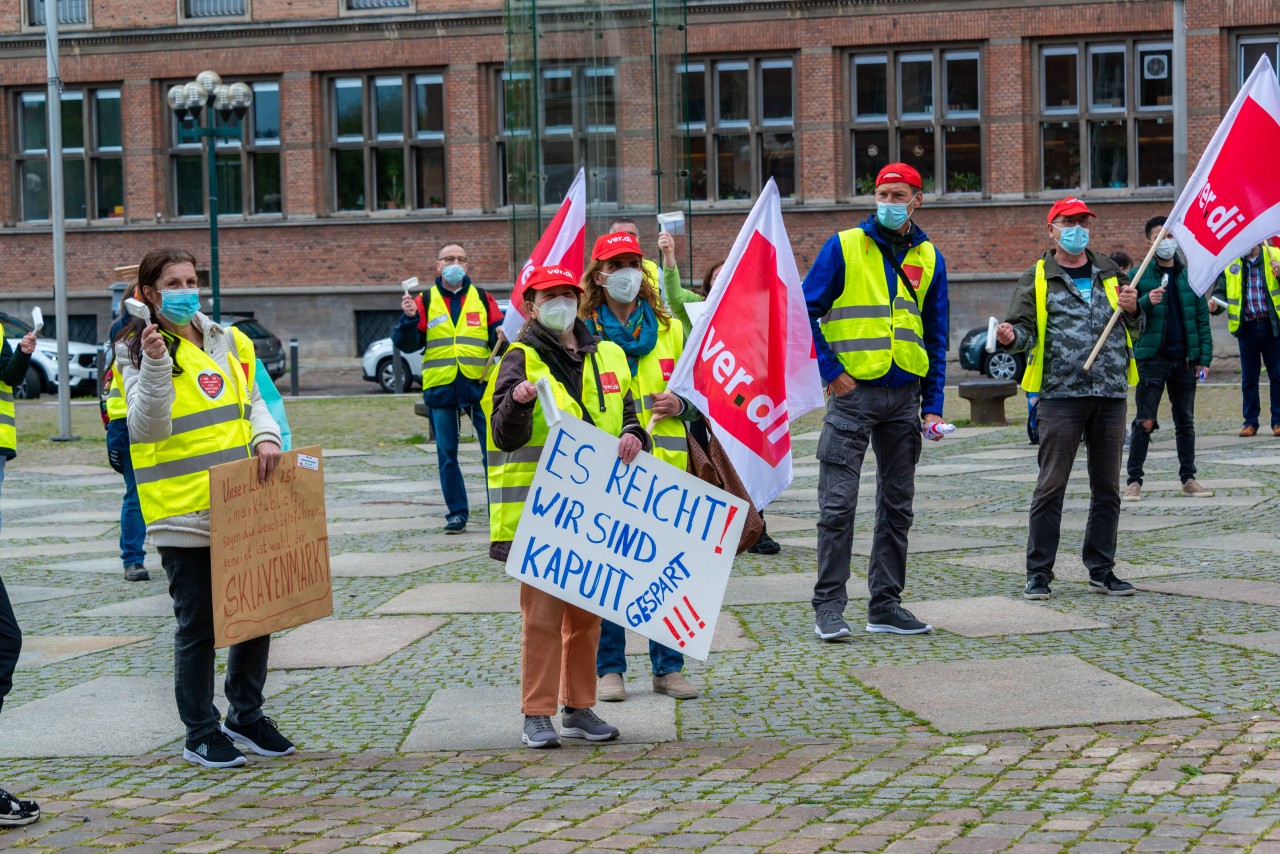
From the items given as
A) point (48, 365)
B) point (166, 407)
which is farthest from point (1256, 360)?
point (48, 365)

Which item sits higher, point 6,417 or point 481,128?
point 481,128

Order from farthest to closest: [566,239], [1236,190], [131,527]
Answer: [131,527], [566,239], [1236,190]

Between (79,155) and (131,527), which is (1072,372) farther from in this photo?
(79,155)

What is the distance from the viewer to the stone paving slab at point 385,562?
10.0 m

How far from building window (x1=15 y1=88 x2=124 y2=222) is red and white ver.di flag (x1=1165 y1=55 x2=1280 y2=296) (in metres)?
28.9

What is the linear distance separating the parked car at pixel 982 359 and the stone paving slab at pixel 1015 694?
61.0ft

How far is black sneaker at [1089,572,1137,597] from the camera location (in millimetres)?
8406

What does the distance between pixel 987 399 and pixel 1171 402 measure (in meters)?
6.45

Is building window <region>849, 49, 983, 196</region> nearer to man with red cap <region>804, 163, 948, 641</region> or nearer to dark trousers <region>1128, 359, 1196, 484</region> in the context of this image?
dark trousers <region>1128, 359, 1196, 484</region>

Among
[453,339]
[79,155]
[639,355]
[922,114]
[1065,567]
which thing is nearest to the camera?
[639,355]

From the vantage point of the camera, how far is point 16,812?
511cm

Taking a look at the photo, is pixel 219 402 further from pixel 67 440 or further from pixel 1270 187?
pixel 67 440

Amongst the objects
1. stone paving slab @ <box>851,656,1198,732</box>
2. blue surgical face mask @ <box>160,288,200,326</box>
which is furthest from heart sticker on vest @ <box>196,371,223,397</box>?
stone paving slab @ <box>851,656,1198,732</box>

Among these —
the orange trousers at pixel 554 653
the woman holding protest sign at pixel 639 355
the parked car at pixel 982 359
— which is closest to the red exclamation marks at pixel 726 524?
the woman holding protest sign at pixel 639 355
